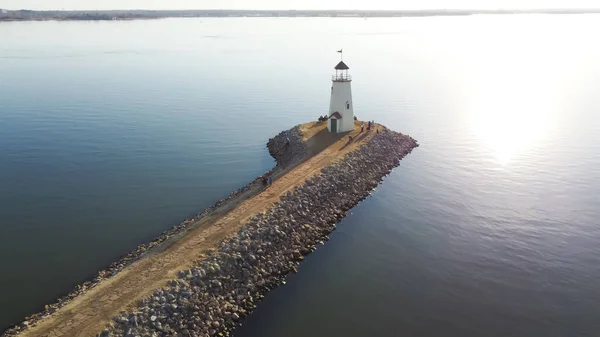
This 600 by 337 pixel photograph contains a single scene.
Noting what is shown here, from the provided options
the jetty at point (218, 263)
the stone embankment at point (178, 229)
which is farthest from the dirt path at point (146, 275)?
the stone embankment at point (178, 229)

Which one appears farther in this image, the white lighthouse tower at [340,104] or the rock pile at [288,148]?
the white lighthouse tower at [340,104]

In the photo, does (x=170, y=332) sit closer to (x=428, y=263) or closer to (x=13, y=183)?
(x=428, y=263)

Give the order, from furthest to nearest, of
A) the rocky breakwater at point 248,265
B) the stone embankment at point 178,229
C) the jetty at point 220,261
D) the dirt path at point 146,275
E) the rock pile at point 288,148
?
the rock pile at point 288,148 < the stone embankment at point 178,229 < the rocky breakwater at point 248,265 < the jetty at point 220,261 < the dirt path at point 146,275

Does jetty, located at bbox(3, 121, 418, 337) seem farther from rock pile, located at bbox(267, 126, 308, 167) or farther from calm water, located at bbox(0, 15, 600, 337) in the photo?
rock pile, located at bbox(267, 126, 308, 167)

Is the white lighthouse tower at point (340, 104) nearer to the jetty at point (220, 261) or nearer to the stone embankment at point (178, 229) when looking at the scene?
the stone embankment at point (178, 229)

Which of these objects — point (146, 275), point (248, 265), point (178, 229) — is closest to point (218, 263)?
point (248, 265)

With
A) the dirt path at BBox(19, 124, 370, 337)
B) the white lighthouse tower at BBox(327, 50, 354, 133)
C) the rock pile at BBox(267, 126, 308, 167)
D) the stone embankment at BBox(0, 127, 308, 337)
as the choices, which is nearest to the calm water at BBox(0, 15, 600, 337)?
the stone embankment at BBox(0, 127, 308, 337)

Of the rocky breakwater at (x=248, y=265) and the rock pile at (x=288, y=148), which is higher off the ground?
the rock pile at (x=288, y=148)

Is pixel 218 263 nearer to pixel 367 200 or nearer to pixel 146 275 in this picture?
pixel 146 275
